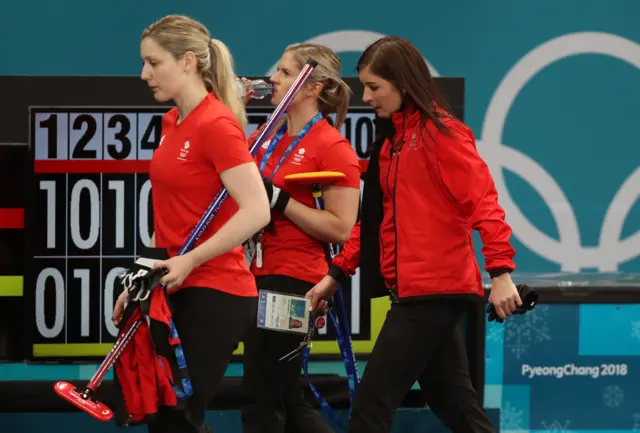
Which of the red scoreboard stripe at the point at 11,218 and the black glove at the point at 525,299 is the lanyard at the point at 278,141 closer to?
the black glove at the point at 525,299

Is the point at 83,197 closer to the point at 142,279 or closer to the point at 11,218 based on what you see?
the point at 11,218

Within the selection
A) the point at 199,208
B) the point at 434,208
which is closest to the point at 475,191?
the point at 434,208

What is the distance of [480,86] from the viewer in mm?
5672

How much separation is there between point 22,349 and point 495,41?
2.66m

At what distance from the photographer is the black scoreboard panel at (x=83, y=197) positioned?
4867 millimetres

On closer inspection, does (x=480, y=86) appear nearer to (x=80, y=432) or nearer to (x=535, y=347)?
(x=535, y=347)

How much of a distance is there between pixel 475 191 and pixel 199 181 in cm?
82

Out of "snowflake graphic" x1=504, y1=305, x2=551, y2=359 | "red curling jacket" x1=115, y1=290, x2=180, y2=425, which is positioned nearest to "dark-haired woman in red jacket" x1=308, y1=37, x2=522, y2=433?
"red curling jacket" x1=115, y1=290, x2=180, y2=425

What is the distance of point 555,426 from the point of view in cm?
488

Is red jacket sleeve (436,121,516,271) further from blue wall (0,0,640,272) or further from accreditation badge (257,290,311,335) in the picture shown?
blue wall (0,0,640,272)

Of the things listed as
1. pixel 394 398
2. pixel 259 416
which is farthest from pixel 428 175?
pixel 259 416

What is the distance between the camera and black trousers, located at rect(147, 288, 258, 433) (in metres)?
3.07

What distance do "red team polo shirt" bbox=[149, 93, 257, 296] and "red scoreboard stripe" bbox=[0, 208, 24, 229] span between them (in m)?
1.90

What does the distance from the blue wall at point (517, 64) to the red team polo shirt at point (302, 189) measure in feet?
4.36
